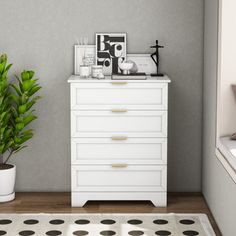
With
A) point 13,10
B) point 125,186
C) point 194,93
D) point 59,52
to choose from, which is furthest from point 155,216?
point 13,10

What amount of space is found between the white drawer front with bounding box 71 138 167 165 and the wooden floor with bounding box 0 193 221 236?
13.7 inches

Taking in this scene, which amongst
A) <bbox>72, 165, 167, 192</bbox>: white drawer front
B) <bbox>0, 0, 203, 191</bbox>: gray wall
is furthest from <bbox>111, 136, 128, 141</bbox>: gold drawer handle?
<bbox>0, 0, 203, 191</bbox>: gray wall

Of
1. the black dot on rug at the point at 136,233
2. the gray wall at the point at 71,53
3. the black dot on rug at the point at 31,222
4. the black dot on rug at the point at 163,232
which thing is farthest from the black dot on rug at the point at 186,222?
the black dot on rug at the point at 31,222

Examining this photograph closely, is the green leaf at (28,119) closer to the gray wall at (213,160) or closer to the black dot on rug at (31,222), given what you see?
the black dot on rug at (31,222)

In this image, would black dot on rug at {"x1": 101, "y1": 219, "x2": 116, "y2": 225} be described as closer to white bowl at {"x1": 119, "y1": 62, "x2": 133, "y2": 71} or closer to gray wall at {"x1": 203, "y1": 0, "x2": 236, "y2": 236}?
gray wall at {"x1": 203, "y1": 0, "x2": 236, "y2": 236}

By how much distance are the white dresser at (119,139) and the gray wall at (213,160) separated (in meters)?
0.34

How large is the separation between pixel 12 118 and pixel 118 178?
39.1 inches

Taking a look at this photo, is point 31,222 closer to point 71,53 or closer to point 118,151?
point 118,151

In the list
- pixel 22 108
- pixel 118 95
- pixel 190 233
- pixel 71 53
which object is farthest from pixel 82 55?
pixel 190 233

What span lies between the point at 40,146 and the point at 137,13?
4.44 ft

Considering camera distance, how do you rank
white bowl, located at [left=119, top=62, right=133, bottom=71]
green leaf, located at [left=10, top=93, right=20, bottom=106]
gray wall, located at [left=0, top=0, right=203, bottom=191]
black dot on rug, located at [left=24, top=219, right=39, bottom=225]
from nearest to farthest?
black dot on rug, located at [left=24, top=219, right=39, bottom=225], white bowl, located at [left=119, top=62, right=133, bottom=71], green leaf, located at [left=10, top=93, right=20, bottom=106], gray wall, located at [left=0, top=0, right=203, bottom=191]

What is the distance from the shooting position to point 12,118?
4988 mm

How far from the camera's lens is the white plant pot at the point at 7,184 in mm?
4863

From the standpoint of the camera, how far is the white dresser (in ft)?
15.3
